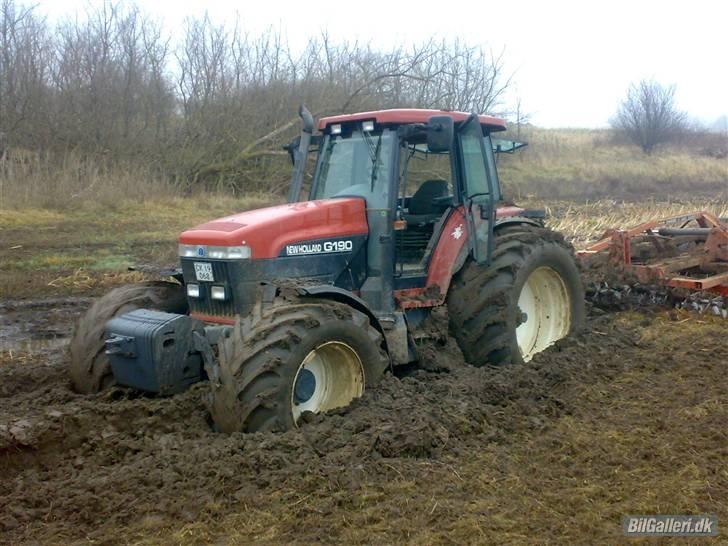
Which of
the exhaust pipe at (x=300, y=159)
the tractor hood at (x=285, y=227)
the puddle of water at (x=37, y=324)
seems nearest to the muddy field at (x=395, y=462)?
the tractor hood at (x=285, y=227)

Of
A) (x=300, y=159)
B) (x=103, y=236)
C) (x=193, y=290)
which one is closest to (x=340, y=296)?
(x=193, y=290)

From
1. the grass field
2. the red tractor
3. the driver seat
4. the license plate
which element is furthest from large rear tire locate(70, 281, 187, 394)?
the grass field

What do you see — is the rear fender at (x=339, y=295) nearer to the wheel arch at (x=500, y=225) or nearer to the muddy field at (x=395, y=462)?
the muddy field at (x=395, y=462)

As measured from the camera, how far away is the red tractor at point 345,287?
15.2 ft

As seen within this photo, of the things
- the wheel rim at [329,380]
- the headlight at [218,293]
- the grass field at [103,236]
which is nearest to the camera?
the wheel rim at [329,380]

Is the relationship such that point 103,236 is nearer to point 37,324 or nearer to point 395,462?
point 37,324

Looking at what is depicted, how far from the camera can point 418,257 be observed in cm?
616

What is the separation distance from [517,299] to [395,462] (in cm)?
241

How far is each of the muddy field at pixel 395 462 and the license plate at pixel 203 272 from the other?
80cm

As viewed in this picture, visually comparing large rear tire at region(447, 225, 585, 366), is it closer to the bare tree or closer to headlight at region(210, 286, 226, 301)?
headlight at region(210, 286, 226, 301)

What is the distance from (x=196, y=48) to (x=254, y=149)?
4388mm

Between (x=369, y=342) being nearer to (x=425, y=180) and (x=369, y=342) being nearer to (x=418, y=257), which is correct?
(x=418, y=257)

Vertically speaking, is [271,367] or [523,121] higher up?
[523,121]

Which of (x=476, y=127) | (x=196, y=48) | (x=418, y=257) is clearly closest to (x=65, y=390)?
(x=418, y=257)
